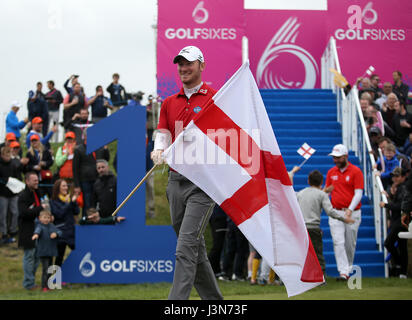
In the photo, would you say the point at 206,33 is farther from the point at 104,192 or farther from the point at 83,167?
the point at 104,192

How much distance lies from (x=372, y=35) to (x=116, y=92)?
7.25 metres

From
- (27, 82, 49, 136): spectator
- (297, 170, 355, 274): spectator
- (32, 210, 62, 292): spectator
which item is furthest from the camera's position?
(27, 82, 49, 136): spectator

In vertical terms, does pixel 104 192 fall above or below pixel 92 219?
above

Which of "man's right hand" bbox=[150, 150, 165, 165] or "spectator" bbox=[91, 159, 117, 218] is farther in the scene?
"spectator" bbox=[91, 159, 117, 218]

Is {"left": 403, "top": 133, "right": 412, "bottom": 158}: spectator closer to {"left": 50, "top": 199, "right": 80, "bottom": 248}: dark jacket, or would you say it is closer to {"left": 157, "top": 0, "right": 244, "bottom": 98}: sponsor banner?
{"left": 157, "top": 0, "right": 244, "bottom": 98}: sponsor banner

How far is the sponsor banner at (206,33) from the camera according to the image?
1755cm

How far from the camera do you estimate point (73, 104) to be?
17.6 m

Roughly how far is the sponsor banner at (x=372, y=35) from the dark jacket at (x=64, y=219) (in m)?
8.49

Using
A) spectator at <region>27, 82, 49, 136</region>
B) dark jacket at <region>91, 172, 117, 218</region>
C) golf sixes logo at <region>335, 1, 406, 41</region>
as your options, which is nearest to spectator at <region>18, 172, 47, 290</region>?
dark jacket at <region>91, 172, 117, 218</region>

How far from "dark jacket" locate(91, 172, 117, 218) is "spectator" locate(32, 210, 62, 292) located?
49.9 inches

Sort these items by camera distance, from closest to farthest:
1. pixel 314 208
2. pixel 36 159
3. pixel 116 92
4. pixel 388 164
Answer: pixel 314 208 < pixel 388 164 < pixel 36 159 < pixel 116 92

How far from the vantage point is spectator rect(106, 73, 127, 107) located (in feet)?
63.1

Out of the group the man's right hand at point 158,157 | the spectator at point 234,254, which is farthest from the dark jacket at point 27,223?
the man's right hand at point 158,157

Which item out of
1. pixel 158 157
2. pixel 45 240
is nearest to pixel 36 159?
pixel 45 240
